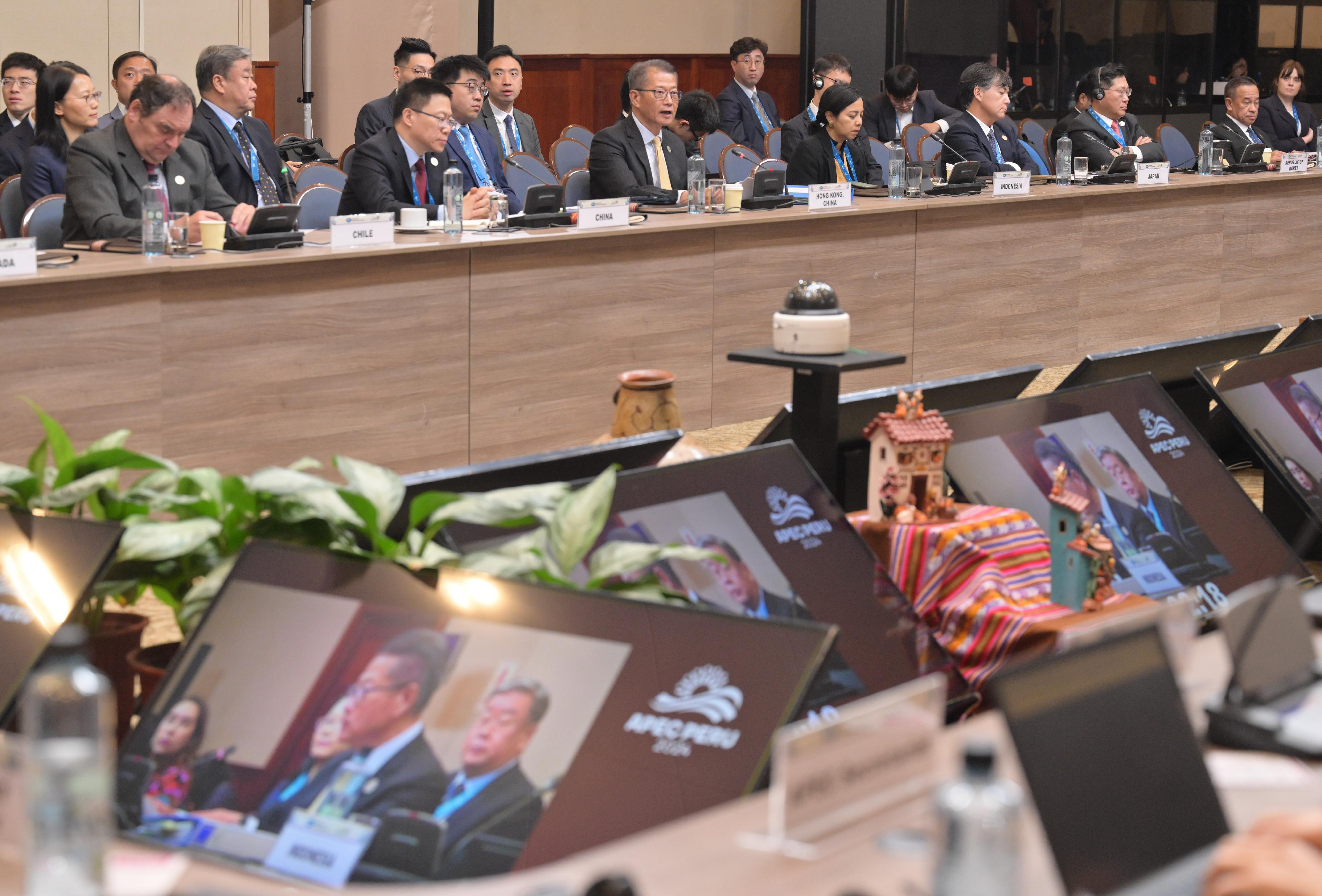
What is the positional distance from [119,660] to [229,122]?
152 inches

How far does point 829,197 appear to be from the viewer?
5.40m

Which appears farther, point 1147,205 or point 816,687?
point 1147,205

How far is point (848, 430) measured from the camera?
2783mm

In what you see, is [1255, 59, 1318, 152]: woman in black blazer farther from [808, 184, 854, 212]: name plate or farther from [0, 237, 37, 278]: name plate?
[0, 237, 37, 278]: name plate

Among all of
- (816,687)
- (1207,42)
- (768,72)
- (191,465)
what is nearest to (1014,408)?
(816,687)

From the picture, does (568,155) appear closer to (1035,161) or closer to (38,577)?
(1035,161)

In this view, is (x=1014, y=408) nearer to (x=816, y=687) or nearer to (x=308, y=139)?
(x=816, y=687)

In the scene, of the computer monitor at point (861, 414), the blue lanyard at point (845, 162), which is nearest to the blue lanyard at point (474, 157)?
the blue lanyard at point (845, 162)

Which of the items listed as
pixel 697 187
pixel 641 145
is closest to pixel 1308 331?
pixel 697 187

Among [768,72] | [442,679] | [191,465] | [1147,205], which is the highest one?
[768,72]

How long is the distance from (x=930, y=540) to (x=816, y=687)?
1.49 feet

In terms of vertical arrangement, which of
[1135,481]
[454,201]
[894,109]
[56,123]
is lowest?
[1135,481]

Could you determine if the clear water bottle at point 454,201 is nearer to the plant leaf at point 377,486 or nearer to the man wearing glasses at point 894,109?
the plant leaf at point 377,486

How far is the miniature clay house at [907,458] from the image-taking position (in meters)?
2.38
